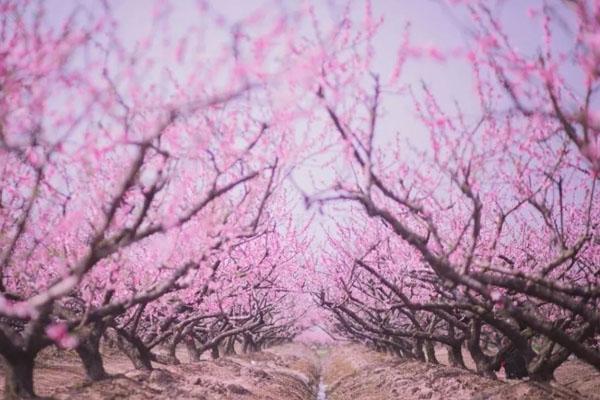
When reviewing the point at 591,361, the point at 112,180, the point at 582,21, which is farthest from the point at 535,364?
the point at 112,180

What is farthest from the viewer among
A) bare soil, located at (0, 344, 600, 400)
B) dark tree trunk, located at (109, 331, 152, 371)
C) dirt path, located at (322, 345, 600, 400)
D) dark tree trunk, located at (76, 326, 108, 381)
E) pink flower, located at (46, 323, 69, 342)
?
dark tree trunk, located at (109, 331, 152, 371)

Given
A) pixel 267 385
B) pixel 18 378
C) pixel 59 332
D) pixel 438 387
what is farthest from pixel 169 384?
pixel 438 387

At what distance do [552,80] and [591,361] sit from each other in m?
4.11

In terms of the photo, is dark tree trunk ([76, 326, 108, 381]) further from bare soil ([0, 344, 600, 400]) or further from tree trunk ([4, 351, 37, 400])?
tree trunk ([4, 351, 37, 400])

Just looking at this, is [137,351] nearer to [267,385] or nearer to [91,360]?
[91,360]

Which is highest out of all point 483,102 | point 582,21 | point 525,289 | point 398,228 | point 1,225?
point 483,102

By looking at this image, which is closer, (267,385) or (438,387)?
(438,387)

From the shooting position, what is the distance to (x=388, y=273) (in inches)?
760

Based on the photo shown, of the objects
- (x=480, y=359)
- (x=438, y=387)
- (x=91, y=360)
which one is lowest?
(x=438, y=387)

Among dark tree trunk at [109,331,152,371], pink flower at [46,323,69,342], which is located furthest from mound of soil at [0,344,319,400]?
pink flower at [46,323,69,342]

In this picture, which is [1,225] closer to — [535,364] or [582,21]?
[582,21]

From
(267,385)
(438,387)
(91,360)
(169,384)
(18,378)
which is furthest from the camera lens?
(267,385)

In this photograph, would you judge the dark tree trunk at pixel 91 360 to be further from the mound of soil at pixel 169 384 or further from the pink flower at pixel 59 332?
the pink flower at pixel 59 332

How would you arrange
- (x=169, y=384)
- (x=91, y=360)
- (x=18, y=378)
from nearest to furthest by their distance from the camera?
(x=18, y=378)
(x=91, y=360)
(x=169, y=384)
